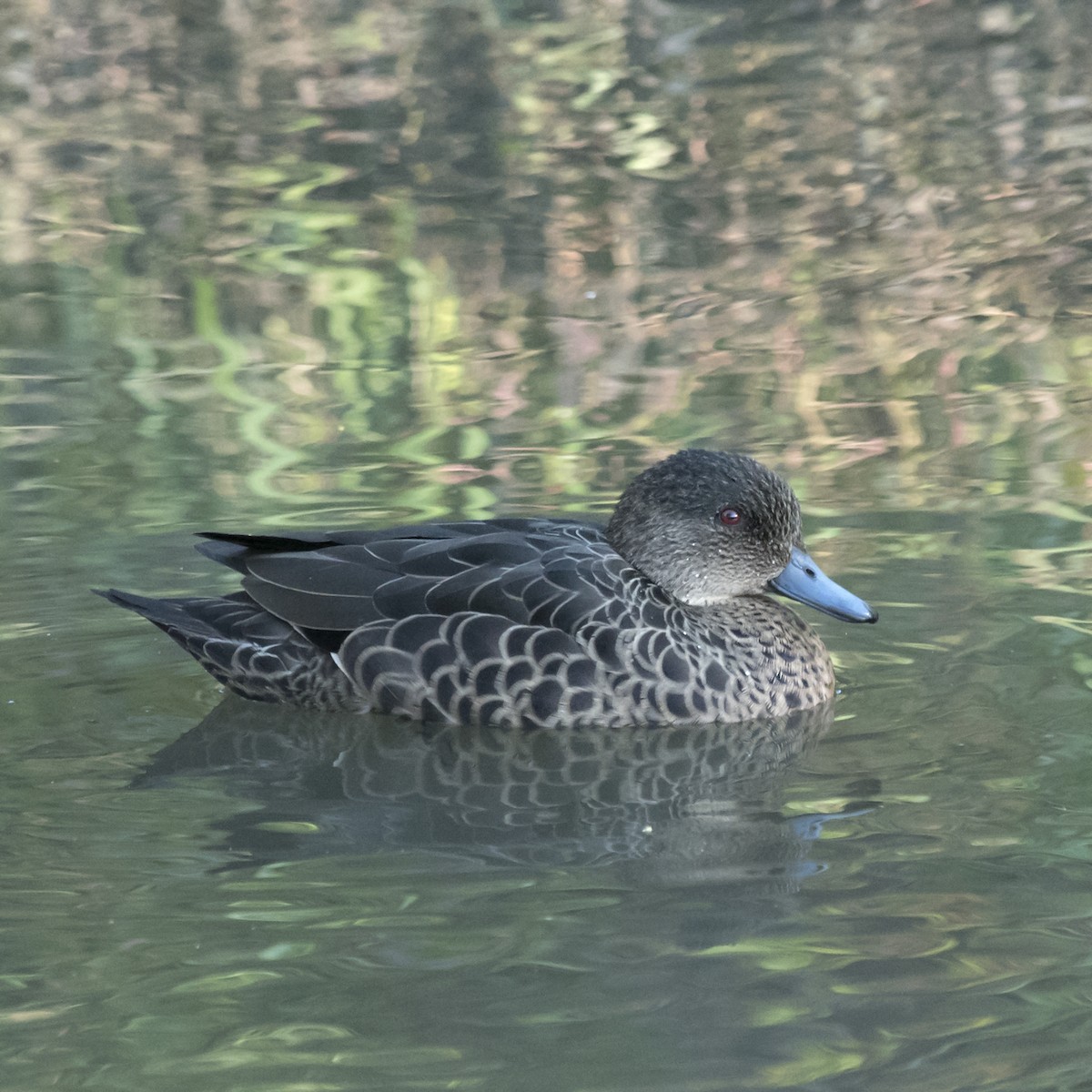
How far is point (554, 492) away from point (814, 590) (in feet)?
6.97

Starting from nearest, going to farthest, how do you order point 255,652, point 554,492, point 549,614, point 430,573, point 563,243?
1. point 549,614
2. point 430,573
3. point 255,652
4. point 554,492
5. point 563,243

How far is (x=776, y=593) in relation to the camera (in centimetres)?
714

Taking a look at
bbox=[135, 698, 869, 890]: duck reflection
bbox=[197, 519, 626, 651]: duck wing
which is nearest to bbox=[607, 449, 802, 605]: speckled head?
bbox=[197, 519, 626, 651]: duck wing

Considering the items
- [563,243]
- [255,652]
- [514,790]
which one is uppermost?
[563,243]

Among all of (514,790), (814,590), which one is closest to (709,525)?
(814,590)

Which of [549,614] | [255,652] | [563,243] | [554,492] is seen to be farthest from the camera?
[563,243]

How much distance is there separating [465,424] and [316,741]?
136 inches

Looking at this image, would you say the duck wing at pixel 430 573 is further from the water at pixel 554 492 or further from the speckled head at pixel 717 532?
the water at pixel 554 492

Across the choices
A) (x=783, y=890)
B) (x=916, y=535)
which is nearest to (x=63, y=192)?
(x=916, y=535)

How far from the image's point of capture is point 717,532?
6977mm

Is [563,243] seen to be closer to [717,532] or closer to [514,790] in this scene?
[717,532]

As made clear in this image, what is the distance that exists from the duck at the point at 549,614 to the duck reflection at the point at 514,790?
0.32ft

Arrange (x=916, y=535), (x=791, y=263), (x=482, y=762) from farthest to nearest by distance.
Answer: (x=791, y=263) < (x=916, y=535) < (x=482, y=762)

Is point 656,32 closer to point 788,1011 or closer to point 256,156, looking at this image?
point 256,156
